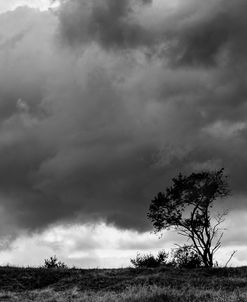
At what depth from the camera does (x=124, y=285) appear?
2573 cm

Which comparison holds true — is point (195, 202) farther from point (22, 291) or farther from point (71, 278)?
point (22, 291)

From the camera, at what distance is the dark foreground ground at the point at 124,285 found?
20.7m

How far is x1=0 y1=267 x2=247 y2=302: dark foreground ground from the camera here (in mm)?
20656

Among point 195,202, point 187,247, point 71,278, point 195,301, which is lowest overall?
point 195,301

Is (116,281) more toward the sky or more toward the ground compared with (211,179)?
more toward the ground

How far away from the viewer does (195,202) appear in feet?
149

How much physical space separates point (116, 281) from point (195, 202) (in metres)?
19.8

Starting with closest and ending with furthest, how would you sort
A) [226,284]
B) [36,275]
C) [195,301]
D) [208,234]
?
[195,301] < [226,284] < [36,275] < [208,234]

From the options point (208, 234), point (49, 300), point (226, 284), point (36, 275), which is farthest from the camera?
point (208, 234)

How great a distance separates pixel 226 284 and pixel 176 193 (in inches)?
837

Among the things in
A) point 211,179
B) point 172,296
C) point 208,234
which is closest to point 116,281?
point 172,296

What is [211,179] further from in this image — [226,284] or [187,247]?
[226,284]

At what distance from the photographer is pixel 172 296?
20.2 meters

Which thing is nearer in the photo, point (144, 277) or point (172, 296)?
point (172, 296)
